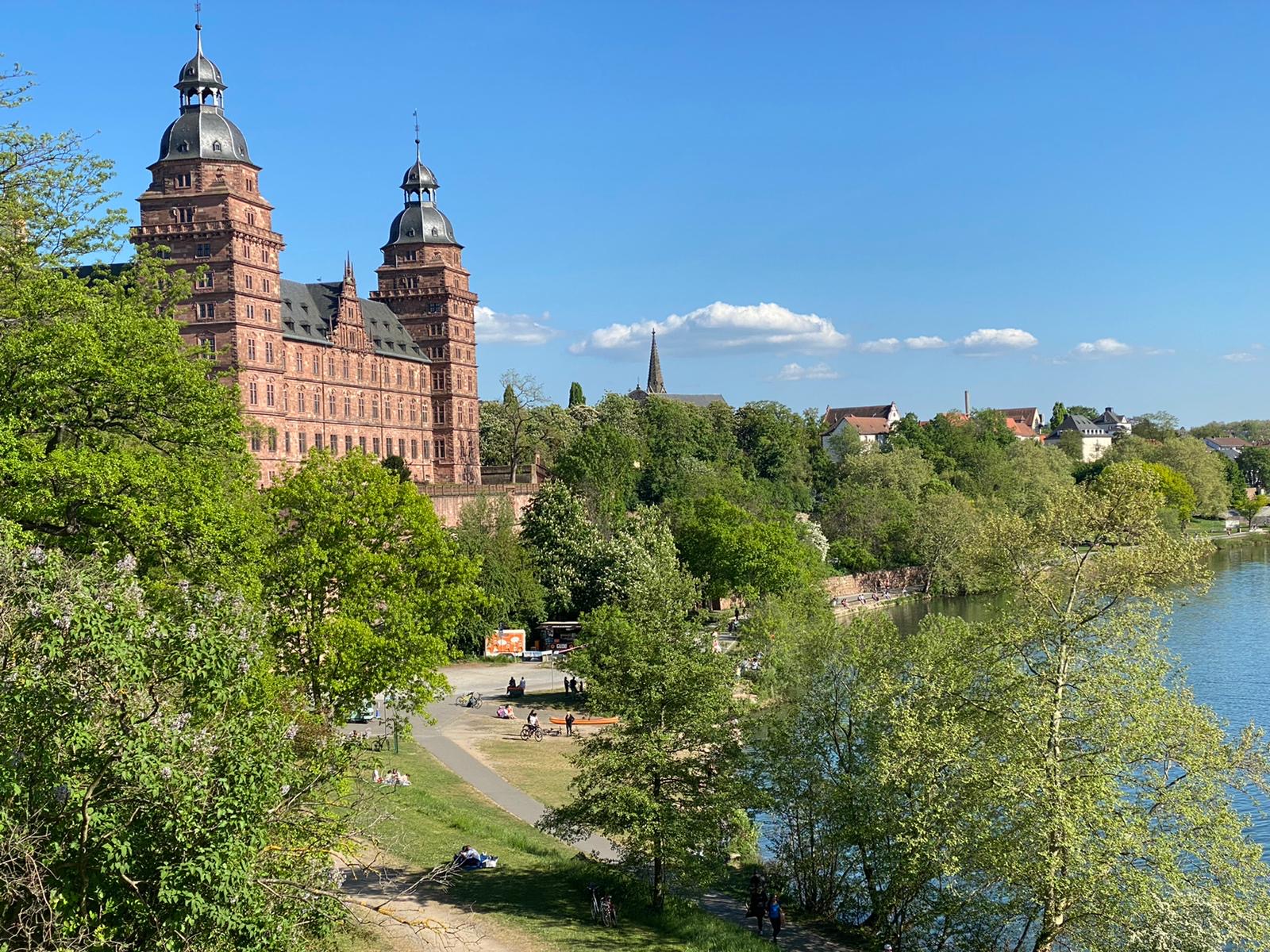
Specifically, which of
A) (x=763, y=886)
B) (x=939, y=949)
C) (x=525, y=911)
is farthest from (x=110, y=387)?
(x=939, y=949)

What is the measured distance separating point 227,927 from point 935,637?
62.3 feet

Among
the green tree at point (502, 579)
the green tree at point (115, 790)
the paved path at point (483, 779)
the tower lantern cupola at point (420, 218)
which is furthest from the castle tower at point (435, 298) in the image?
the green tree at point (115, 790)

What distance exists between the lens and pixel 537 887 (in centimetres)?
2561

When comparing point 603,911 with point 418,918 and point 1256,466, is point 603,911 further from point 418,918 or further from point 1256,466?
point 1256,466

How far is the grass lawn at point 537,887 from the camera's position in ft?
74.9

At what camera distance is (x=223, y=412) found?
23.5 metres

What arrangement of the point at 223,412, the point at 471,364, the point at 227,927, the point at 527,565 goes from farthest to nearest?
the point at 471,364
the point at 527,565
the point at 223,412
the point at 227,927

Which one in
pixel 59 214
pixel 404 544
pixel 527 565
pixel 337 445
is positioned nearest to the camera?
pixel 59 214

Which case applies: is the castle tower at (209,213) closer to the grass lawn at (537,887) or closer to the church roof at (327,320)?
the church roof at (327,320)

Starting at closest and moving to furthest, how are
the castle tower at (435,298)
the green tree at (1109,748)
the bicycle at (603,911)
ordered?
the green tree at (1109,748) < the bicycle at (603,911) < the castle tower at (435,298)

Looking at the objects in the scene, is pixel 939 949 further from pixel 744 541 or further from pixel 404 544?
pixel 744 541

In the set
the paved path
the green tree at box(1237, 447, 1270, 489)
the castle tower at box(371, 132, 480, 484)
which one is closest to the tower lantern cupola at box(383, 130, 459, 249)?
the castle tower at box(371, 132, 480, 484)

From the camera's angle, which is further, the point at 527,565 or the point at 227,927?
the point at 527,565

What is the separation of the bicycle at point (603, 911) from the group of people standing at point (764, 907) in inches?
136
